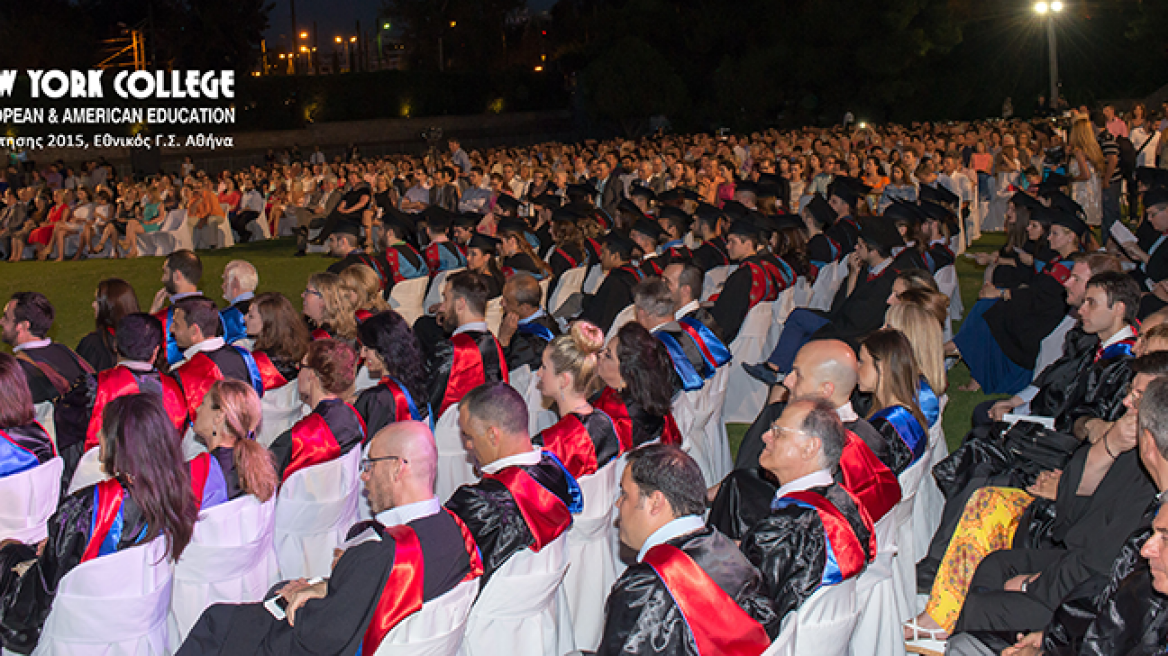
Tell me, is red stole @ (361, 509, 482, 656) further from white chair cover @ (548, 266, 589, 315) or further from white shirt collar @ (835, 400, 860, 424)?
white chair cover @ (548, 266, 589, 315)

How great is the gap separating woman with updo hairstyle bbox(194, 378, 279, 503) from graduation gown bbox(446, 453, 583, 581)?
950 mm

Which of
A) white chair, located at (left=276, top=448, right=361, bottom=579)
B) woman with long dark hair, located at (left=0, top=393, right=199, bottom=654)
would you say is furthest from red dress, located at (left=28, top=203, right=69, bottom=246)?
woman with long dark hair, located at (left=0, top=393, right=199, bottom=654)

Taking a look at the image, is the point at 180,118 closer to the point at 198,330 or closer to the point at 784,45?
the point at 784,45

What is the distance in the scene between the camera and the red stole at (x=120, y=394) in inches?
201

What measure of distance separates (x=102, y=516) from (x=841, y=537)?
250cm

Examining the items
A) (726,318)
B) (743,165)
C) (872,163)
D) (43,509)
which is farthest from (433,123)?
(43,509)

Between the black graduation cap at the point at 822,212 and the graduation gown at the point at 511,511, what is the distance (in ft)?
24.1

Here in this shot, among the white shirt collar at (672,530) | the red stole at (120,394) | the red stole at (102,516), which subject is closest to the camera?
the white shirt collar at (672,530)

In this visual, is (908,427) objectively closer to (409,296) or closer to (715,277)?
(715,277)

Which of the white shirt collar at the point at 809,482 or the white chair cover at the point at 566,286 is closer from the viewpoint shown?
the white shirt collar at the point at 809,482

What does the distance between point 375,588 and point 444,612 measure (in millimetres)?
263

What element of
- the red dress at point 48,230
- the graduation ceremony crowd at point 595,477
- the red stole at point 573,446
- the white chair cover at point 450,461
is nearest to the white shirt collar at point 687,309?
the graduation ceremony crowd at point 595,477

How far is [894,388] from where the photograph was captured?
14.9 ft

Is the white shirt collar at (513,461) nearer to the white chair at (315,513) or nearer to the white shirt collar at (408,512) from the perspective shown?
the white shirt collar at (408,512)
